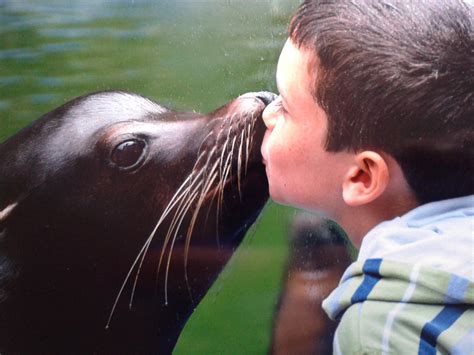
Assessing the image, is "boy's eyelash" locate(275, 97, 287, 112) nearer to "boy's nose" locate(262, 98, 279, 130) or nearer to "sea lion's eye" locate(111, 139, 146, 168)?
"boy's nose" locate(262, 98, 279, 130)

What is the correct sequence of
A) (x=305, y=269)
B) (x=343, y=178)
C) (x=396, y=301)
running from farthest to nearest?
(x=305, y=269)
(x=343, y=178)
(x=396, y=301)

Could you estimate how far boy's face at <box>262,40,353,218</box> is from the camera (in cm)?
185

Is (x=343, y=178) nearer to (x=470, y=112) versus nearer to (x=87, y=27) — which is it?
(x=470, y=112)

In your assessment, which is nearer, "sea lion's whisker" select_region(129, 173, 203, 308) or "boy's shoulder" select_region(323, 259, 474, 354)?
"boy's shoulder" select_region(323, 259, 474, 354)

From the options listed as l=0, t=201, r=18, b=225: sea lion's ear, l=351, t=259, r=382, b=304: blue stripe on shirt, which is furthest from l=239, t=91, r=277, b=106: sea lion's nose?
l=0, t=201, r=18, b=225: sea lion's ear

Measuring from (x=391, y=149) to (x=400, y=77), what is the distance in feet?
0.48

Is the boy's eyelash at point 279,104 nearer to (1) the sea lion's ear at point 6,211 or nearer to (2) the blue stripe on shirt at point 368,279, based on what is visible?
(2) the blue stripe on shirt at point 368,279

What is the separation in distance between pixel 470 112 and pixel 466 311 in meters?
0.38

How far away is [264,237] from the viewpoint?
1.98 meters

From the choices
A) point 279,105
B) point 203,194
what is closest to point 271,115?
point 279,105

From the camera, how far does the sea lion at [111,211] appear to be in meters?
1.84

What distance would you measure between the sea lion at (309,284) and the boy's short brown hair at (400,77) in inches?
11.2

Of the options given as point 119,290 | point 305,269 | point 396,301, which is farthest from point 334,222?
point 119,290

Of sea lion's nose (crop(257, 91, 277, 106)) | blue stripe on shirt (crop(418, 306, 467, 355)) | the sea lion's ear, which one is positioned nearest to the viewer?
blue stripe on shirt (crop(418, 306, 467, 355))
